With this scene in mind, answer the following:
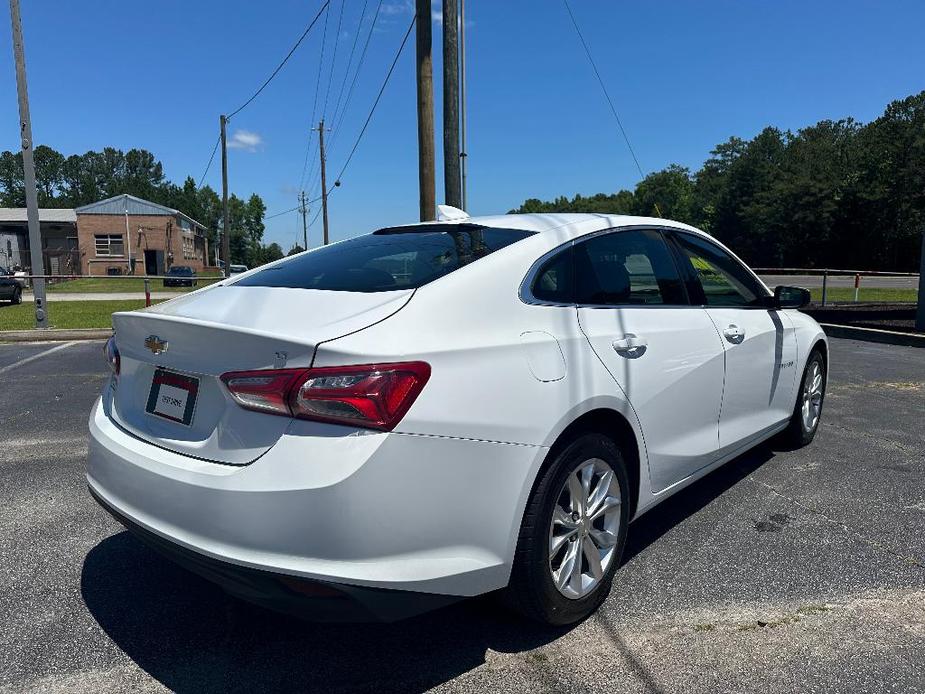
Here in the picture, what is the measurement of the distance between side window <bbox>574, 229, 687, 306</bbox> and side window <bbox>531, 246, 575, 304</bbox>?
0.05m

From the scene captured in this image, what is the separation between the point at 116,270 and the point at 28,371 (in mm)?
51872

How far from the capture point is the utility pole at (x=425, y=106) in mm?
10703

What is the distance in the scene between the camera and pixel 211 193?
374 feet

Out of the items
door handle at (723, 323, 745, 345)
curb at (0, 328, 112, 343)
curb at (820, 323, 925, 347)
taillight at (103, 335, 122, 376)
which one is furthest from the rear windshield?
curb at (0, 328, 112, 343)

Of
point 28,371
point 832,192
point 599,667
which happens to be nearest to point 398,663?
point 599,667

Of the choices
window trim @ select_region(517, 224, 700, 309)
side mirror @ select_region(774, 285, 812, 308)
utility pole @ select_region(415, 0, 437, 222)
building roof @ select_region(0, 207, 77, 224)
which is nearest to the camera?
window trim @ select_region(517, 224, 700, 309)

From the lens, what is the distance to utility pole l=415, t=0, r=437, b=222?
1070 centimetres

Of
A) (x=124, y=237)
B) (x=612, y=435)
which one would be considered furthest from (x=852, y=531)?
(x=124, y=237)

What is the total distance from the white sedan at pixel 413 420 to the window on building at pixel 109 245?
59703mm

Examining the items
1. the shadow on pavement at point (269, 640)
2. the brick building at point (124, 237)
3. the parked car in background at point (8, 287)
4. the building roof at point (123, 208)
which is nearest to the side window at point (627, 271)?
the shadow on pavement at point (269, 640)

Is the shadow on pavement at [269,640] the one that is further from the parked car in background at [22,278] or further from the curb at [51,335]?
the parked car in background at [22,278]

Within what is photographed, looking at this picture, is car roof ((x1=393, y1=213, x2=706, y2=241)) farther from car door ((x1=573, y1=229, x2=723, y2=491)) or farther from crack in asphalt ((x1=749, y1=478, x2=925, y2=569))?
crack in asphalt ((x1=749, y1=478, x2=925, y2=569))

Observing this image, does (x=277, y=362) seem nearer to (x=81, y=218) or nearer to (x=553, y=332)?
(x=553, y=332)

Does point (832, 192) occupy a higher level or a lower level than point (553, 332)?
higher
